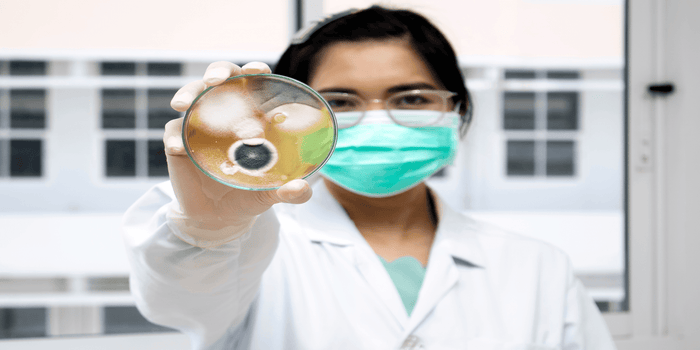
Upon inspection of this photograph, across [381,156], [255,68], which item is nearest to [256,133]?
[255,68]

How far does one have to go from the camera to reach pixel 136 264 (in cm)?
56

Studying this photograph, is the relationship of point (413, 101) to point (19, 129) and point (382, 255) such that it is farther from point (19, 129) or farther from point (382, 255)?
point (19, 129)

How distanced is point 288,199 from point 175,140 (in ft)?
0.46

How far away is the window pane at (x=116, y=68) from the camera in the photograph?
2.80 meters

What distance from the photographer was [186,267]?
1.73 ft

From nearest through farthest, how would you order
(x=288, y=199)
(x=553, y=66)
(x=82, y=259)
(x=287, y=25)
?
(x=288, y=199), (x=287, y=25), (x=82, y=259), (x=553, y=66)

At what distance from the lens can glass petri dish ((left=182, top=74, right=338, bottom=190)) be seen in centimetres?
42

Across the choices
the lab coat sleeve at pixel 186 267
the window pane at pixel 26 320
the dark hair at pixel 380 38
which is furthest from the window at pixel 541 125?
the window pane at pixel 26 320

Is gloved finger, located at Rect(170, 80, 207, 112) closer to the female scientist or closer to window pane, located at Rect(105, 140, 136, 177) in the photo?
the female scientist

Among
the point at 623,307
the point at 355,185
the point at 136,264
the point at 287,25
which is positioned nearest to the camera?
the point at 136,264

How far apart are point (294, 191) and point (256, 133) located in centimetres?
8

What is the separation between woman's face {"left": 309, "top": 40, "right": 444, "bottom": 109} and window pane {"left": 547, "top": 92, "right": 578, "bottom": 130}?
8.52 feet
